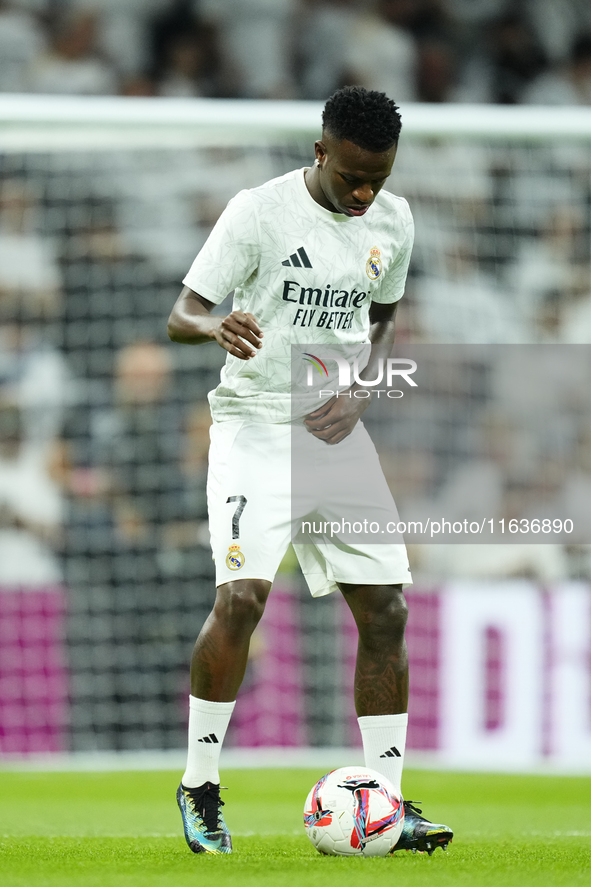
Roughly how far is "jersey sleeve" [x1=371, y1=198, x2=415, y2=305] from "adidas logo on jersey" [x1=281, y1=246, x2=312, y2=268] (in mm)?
334

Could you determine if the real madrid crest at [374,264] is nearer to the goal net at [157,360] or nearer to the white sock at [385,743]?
the white sock at [385,743]

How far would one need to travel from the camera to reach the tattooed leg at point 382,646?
395 cm

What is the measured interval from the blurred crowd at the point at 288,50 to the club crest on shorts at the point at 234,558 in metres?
7.31

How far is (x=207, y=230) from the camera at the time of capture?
898 centimetres

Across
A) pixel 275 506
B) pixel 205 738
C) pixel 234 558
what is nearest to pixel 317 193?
pixel 275 506

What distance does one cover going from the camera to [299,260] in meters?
3.89

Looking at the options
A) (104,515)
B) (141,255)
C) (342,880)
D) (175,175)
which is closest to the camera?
(342,880)

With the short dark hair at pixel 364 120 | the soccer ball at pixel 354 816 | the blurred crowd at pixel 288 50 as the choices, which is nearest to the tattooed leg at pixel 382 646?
the soccer ball at pixel 354 816

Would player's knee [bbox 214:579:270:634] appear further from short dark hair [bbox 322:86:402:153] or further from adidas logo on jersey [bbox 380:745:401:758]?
short dark hair [bbox 322:86:402:153]

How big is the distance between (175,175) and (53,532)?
279cm

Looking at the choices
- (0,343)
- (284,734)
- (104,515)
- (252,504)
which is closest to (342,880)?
(252,504)

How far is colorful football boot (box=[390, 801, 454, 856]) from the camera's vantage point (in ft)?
12.3

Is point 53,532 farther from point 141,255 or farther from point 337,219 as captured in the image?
point 337,219

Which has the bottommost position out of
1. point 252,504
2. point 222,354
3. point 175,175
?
point 252,504
